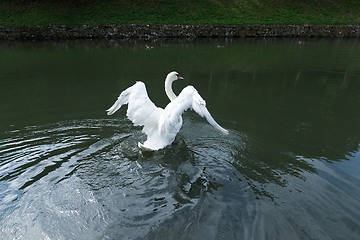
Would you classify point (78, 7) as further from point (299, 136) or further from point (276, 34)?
point (299, 136)

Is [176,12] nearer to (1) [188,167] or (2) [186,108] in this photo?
(2) [186,108]

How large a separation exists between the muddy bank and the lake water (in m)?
18.8

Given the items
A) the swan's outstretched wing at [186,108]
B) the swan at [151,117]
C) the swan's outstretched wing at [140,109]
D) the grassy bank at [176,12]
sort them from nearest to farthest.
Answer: the swan's outstretched wing at [186,108] → the swan at [151,117] → the swan's outstretched wing at [140,109] → the grassy bank at [176,12]

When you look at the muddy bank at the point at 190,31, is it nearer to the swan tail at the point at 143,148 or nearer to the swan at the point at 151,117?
the swan at the point at 151,117

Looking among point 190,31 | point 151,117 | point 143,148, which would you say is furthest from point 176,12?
point 143,148

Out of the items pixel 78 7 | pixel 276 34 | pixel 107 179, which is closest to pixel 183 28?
pixel 276 34

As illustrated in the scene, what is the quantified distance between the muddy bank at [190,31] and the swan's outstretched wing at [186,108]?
80.3ft

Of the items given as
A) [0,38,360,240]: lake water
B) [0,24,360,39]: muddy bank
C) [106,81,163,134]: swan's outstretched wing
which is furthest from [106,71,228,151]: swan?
[0,24,360,39]: muddy bank

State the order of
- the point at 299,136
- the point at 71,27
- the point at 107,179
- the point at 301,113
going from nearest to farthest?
the point at 107,179 → the point at 299,136 → the point at 301,113 → the point at 71,27

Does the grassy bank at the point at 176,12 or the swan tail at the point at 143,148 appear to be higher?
the grassy bank at the point at 176,12

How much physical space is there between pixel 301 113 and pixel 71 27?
26.7m

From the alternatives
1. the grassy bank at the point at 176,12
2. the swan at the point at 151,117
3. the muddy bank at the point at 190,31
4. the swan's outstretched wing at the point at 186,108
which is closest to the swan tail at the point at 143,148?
the swan at the point at 151,117

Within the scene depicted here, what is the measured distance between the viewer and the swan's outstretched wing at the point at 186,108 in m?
4.03

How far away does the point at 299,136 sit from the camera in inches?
226
